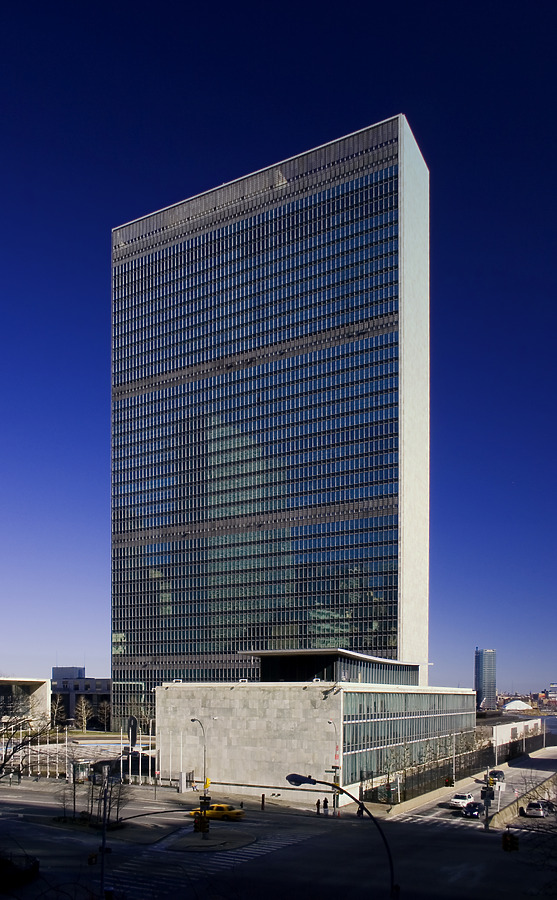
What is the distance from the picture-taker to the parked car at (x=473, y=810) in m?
84.5

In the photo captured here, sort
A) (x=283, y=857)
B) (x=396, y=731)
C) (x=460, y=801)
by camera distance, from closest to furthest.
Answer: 1. (x=283, y=857)
2. (x=460, y=801)
3. (x=396, y=731)

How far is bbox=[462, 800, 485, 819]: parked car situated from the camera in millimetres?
84500

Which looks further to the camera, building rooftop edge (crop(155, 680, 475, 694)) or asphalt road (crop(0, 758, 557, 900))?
building rooftop edge (crop(155, 680, 475, 694))

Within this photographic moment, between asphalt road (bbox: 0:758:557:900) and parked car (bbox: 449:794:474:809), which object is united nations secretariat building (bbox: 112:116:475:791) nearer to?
parked car (bbox: 449:794:474:809)

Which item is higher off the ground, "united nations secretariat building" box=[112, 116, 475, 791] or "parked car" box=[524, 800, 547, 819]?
"united nations secretariat building" box=[112, 116, 475, 791]

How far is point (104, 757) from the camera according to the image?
12438cm

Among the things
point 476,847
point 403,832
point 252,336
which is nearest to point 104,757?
point 403,832

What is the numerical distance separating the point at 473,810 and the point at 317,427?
10329cm

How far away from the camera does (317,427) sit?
18038cm

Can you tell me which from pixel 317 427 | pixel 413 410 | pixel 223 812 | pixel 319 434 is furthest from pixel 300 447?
pixel 223 812

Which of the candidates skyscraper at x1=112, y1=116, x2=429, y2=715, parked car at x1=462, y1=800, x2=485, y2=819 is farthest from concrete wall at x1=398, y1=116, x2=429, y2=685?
parked car at x1=462, y1=800, x2=485, y2=819

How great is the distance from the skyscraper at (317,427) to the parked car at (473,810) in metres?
76.2

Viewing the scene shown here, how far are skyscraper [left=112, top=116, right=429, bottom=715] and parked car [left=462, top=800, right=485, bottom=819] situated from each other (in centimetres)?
7616

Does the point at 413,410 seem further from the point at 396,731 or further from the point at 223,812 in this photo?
the point at 223,812
